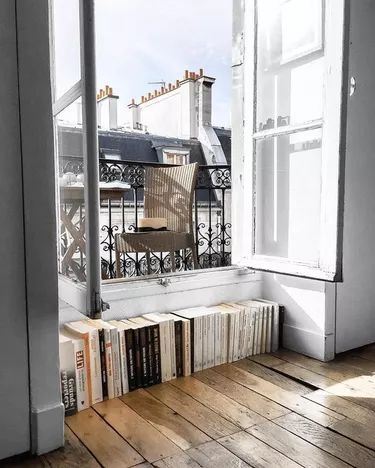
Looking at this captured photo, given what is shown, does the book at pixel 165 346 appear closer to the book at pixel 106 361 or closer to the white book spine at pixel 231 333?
the book at pixel 106 361

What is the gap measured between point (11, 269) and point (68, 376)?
597mm

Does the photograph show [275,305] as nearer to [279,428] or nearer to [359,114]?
[279,428]

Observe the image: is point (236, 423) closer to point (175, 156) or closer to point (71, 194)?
point (71, 194)

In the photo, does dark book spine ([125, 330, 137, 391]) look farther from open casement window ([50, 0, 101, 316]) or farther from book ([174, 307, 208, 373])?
open casement window ([50, 0, 101, 316])

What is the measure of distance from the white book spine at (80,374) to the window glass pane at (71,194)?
347 mm

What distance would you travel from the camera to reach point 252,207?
7.80 feet

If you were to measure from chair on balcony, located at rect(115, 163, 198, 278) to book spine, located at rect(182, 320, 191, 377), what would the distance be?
714 millimetres

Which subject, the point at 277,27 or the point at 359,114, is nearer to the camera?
the point at 277,27

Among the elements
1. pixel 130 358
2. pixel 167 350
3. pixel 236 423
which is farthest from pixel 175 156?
pixel 236 423

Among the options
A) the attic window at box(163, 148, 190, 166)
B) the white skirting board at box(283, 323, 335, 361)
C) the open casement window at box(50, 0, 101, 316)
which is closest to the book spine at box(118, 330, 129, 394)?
the open casement window at box(50, 0, 101, 316)

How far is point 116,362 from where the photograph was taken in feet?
6.45

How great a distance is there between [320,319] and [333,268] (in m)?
0.64

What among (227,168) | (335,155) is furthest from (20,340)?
(227,168)

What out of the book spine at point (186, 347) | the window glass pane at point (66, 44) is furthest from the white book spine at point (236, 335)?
the window glass pane at point (66, 44)
